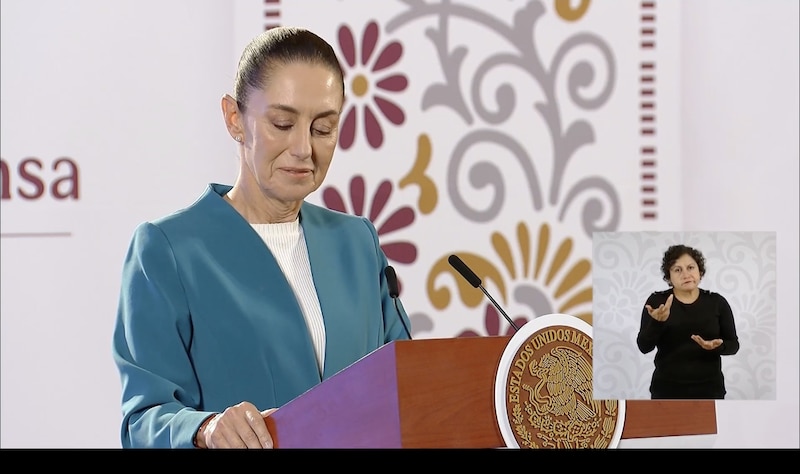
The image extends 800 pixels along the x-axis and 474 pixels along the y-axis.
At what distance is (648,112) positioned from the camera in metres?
3.66

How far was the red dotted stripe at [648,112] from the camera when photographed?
3643 mm

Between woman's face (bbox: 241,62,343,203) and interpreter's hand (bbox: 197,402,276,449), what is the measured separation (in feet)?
1.67

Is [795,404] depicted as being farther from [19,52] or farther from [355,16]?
[19,52]

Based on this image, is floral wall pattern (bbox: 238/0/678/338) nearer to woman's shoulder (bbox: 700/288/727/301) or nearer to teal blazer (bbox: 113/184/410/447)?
teal blazer (bbox: 113/184/410/447)

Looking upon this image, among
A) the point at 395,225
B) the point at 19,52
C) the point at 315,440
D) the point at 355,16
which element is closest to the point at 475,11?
the point at 355,16

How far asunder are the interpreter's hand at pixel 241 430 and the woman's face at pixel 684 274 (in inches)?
22.8

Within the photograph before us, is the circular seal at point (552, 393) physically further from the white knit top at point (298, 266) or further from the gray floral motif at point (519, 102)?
the gray floral motif at point (519, 102)

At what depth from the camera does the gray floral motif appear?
3.70 metres

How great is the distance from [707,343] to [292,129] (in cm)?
86

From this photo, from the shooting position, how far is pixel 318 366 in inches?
71.9

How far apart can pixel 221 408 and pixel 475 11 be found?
226 cm

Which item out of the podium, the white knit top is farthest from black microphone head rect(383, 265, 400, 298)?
the podium

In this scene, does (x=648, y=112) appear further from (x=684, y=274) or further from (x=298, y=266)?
(x=684, y=274)

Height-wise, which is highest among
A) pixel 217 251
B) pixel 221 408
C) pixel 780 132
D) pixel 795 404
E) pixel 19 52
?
pixel 19 52
